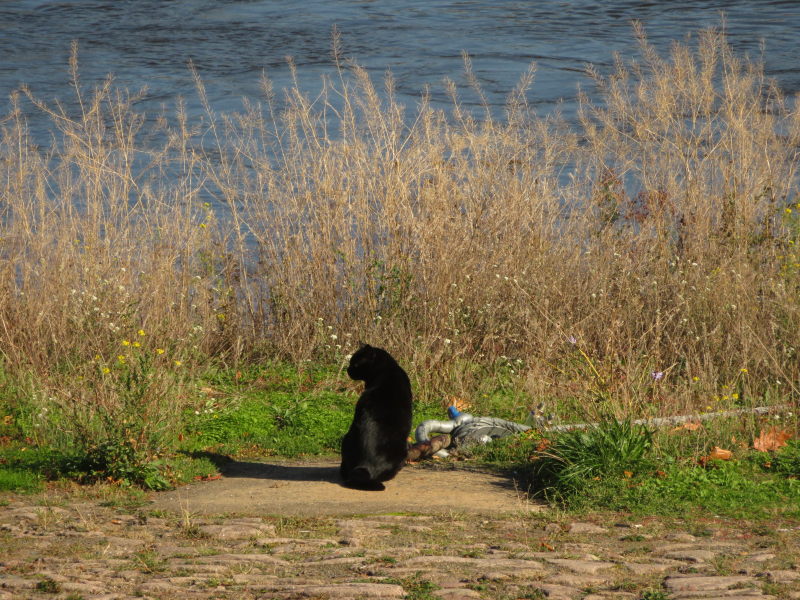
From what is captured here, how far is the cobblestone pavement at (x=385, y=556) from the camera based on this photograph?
4812 millimetres

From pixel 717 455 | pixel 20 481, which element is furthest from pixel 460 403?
pixel 20 481

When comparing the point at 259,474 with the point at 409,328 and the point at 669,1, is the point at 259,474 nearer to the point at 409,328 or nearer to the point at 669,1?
the point at 409,328

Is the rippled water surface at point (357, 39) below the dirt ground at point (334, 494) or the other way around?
the other way around

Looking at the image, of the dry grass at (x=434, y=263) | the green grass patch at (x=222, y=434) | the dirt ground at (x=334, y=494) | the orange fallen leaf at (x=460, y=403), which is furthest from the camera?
the dry grass at (x=434, y=263)

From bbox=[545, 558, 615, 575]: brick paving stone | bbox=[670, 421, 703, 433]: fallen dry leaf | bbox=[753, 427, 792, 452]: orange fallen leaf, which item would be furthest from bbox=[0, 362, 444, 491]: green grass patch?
bbox=[545, 558, 615, 575]: brick paving stone

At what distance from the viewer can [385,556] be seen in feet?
17.7

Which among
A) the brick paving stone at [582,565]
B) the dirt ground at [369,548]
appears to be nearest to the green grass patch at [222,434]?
the dirt ground at [369,548]

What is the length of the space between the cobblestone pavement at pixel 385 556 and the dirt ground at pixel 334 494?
22 centimetres

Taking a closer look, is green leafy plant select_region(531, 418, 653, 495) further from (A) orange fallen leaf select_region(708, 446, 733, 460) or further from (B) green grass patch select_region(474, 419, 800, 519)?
(A) orange fallen leaf select_region(708, 446, 733, 460)

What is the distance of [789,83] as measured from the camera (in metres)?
27.5

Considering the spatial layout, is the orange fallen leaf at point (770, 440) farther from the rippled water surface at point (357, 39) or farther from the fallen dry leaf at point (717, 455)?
the rippled water surface at point (357, 39)

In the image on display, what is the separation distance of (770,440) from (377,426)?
300 centimetres

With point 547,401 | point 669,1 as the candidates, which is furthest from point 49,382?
point 669,1

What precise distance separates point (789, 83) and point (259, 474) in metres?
24.0
